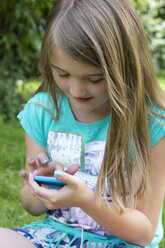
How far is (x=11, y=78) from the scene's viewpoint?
5.03 metres

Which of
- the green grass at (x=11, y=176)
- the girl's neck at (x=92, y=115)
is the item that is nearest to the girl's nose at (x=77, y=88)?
the girl's neck at (x=92, y=115)

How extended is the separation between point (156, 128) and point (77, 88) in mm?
369

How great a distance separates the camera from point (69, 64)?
137 cm

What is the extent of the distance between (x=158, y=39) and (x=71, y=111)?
323 inches

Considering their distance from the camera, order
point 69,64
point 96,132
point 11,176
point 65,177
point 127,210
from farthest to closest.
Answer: point 11,176, point 96,132, point 127,210, point 69,64, point 65,177

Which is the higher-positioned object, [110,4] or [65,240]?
[110,4]

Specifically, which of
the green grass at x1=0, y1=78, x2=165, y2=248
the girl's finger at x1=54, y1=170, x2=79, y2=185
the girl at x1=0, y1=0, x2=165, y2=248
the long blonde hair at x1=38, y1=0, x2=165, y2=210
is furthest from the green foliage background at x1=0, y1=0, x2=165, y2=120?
the girl's finger at x1=54, y1=170, x2=79, y2=185

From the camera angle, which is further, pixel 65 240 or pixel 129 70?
pixel 65 240

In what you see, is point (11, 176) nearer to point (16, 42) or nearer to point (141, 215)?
point (141, 215)

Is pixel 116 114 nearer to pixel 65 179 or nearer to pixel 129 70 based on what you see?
pixel 129 70

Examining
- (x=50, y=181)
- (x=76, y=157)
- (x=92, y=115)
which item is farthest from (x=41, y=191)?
(x=92, y=115)

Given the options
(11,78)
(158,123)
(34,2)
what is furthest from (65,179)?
(11,78)

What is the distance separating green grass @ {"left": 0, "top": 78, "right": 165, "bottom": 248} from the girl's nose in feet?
3.57

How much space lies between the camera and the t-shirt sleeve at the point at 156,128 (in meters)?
1.55
